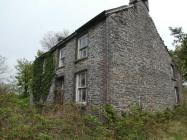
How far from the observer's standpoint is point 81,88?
14.0 meters

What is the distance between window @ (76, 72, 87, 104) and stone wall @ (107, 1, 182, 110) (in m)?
2.50

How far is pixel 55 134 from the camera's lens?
839 centimetres

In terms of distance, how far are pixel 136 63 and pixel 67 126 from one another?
705 centimetres

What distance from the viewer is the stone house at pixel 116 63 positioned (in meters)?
12.3

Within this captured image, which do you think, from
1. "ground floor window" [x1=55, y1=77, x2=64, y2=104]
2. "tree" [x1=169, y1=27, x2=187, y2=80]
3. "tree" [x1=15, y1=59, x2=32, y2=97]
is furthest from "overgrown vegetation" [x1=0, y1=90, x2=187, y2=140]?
"tree" [x1=15, y1=59, x2=32, y2=97]

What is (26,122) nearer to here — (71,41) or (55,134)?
(55,134)

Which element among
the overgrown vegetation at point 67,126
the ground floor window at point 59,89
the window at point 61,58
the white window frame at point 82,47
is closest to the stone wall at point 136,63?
the overgrown vegetation at point 67,126

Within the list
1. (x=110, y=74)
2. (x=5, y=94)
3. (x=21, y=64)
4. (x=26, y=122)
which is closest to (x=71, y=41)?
(x=110, y=74)

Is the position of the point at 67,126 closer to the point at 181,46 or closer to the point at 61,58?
the point at 61,58

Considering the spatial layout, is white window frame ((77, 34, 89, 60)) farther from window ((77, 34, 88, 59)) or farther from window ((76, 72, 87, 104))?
window ((76, 72, 87, 104))

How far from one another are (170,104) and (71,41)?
995 centimetres

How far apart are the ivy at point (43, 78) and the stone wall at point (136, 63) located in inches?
282

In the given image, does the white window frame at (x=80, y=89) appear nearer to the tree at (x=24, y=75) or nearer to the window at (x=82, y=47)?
the window at (x=82, y=47)

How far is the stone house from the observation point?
1234 cm
